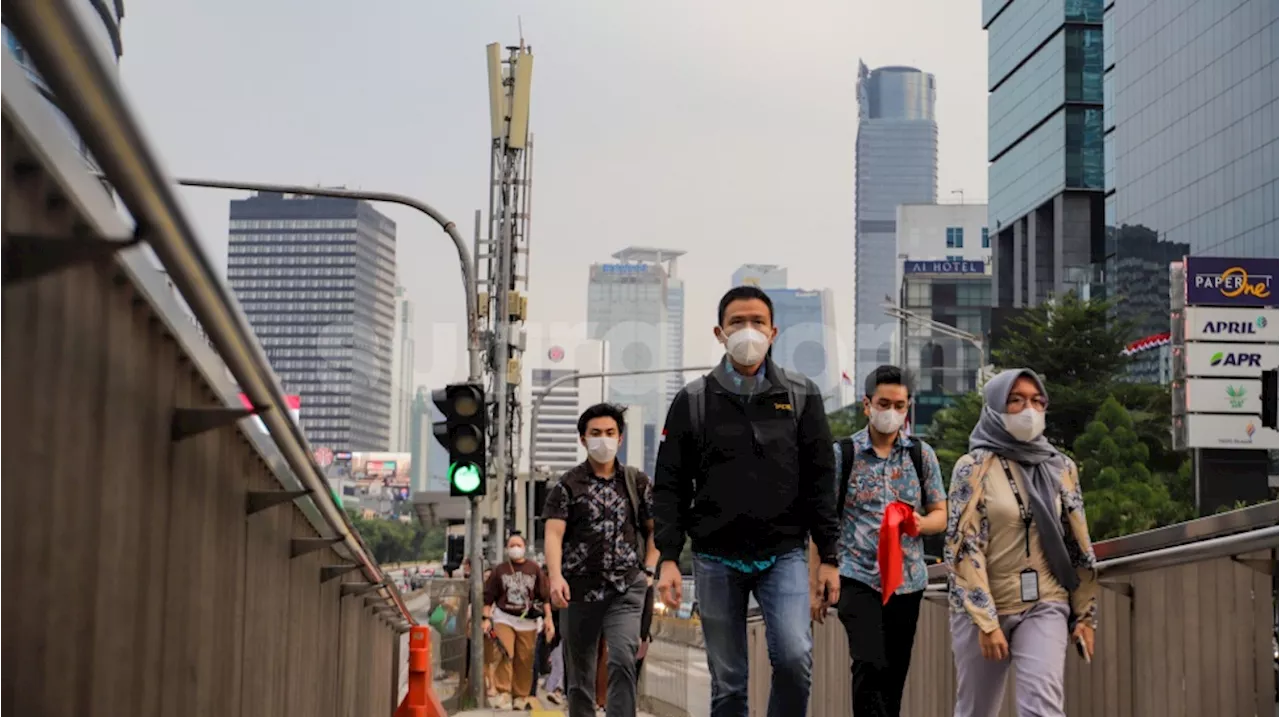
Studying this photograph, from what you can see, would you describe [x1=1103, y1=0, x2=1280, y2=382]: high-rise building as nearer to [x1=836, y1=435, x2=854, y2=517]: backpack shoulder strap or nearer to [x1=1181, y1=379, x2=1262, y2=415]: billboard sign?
[x1=1181, y1=379, x2=1262, y2=415]: billboard sign

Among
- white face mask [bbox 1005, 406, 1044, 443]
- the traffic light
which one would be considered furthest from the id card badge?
the traffic light

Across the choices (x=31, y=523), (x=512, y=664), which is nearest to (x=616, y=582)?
(x=31, y=523)

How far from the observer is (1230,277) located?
183 feet

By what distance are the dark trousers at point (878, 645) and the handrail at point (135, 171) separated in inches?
141

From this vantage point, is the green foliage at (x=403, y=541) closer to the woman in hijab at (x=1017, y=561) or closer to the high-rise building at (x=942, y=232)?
the high-rise building at (x=942, y=232)

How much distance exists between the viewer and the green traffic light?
606 inches

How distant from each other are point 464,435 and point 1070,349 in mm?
48857

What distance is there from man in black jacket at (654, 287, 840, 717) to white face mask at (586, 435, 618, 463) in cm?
230

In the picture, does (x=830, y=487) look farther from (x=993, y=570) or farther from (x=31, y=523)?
(x=31, y=523)

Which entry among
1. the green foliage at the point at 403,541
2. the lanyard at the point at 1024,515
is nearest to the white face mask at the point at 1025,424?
the lanyard at the point at 1024,515

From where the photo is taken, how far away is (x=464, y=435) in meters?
15.4

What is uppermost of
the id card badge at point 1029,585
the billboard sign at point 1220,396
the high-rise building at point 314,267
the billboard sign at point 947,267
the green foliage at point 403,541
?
the billboard sign at point 947,267

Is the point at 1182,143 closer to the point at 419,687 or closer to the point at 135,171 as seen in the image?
the point at 419,687

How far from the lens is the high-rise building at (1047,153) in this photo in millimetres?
118125
